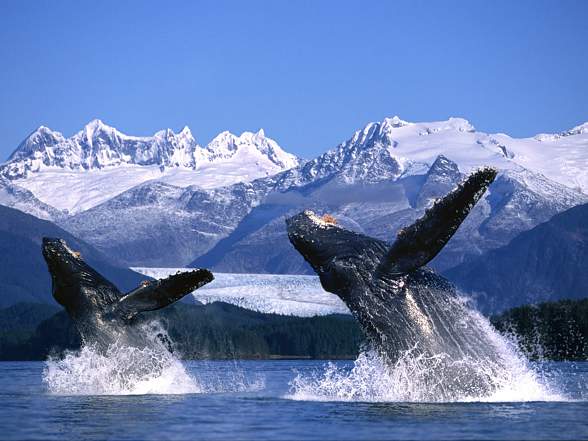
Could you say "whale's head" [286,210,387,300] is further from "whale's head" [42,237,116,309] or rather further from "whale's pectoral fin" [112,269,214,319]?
"whale's head" [42,237,116,309]

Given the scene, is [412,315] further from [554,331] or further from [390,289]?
[554,331]

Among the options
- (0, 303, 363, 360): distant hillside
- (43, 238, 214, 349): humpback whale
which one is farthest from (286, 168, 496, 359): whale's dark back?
(0, 303, 363, 360): distant hillside

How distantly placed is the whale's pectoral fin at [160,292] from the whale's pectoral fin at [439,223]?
14.3 ft

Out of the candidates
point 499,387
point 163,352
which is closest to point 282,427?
point 499,387

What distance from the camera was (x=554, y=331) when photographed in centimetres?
12156

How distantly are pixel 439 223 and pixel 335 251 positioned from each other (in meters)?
2.97

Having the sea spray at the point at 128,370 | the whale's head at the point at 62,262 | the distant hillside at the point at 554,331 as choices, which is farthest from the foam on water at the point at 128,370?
the distant hillside at the point at 554,331

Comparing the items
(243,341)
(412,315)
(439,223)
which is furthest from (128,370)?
(243,341)

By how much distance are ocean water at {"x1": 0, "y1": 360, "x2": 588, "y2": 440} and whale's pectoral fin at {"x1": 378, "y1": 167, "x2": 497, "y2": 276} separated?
99.2 inches

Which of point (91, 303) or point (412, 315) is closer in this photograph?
point (412, 315)

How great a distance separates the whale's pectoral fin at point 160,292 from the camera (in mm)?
22734

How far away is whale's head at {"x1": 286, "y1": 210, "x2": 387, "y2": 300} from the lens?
20.7 m

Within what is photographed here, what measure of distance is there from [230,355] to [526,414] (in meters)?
149

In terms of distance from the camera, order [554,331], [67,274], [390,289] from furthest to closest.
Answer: [554,331], [67,274], [390,289]
